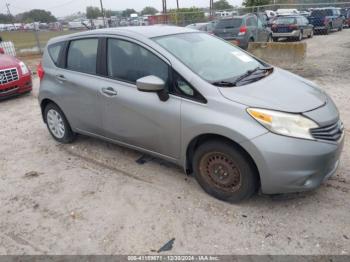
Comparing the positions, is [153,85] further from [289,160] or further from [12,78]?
[12,78]

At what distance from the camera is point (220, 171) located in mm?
3293

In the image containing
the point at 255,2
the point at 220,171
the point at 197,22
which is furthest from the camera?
the point at 255,2

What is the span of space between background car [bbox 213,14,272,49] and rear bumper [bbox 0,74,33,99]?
843cm

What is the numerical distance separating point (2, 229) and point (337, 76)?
8451 mm

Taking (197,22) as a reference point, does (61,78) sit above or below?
above

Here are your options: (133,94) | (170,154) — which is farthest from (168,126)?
(133,94)

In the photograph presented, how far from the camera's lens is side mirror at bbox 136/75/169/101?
3.35 meters

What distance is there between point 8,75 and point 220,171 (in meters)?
6.52

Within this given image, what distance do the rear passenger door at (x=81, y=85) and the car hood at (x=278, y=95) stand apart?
1.81 m

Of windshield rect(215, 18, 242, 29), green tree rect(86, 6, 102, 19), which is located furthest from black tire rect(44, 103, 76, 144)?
green tree rect(86, 6, 102, 19)

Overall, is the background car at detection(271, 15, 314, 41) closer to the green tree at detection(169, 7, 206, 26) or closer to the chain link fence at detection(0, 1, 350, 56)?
the chain link fence at detection(0, 1, 350, 56)

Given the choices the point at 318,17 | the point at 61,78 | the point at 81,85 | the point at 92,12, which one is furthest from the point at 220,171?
the point at 92,12

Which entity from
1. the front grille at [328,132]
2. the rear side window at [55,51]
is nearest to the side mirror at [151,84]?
the front grille at [328,132]

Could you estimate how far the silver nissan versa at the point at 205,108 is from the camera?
2.92 meters
